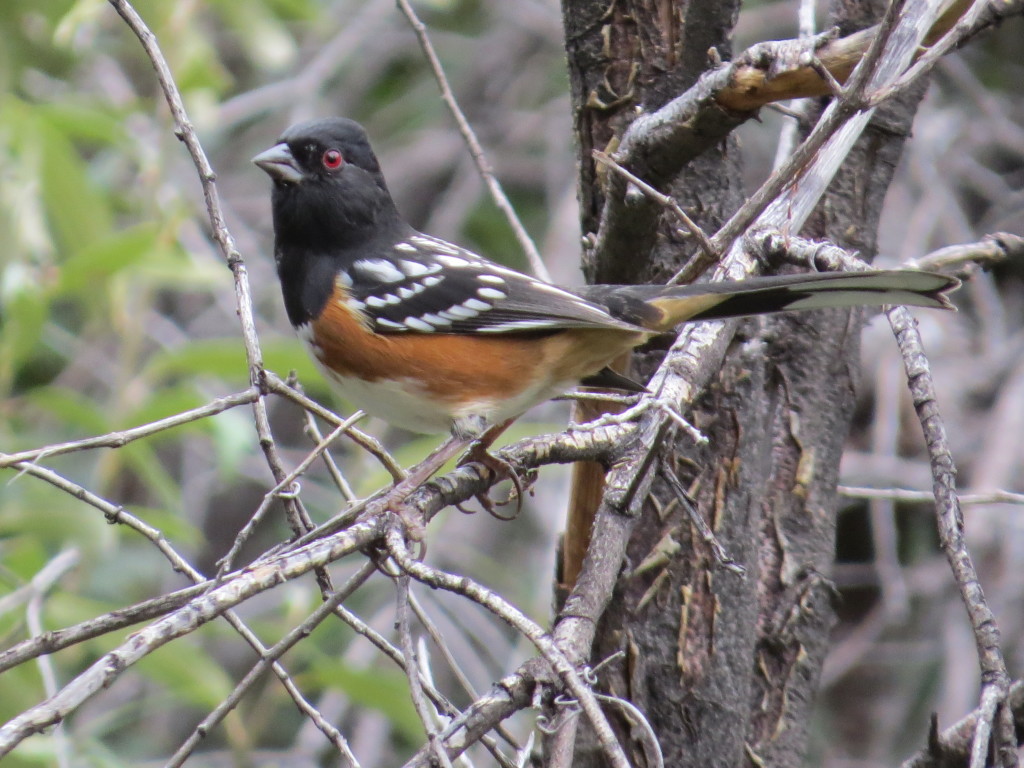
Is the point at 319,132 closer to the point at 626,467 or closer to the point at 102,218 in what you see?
the point at 102,218

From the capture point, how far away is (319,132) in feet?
8.86

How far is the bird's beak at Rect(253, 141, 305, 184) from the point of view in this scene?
2666 mm

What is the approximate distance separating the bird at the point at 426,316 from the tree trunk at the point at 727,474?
160mm

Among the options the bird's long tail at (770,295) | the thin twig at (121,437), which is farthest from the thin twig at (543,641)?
the bird's long tail at (770,295)

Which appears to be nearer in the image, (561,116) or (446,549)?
(446,549)

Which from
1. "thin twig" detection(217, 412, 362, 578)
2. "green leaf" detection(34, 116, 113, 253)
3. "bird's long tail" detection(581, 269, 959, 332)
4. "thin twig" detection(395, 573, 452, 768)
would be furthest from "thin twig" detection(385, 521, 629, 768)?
"green leaf" detection(34, 116, 113, 253)

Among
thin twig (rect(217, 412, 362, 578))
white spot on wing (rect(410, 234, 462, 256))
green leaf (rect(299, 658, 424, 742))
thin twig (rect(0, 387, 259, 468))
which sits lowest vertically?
green leaf (rect(299, 658, 424, 742))

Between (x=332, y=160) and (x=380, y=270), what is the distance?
33 centimetres

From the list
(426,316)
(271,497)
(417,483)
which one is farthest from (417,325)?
(271,497)

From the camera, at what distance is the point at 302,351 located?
2.88 metres

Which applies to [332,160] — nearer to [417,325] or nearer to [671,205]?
[417,325]

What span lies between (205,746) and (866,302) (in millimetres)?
4573

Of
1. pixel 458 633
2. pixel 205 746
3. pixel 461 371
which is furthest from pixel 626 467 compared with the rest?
pixel 205 746

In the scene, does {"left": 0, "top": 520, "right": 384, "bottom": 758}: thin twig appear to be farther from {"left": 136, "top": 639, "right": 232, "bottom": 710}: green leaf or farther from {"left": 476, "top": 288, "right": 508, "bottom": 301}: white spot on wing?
{"left": 136, "top": 639, "right": 232, "bottom": 710}: green leaf
